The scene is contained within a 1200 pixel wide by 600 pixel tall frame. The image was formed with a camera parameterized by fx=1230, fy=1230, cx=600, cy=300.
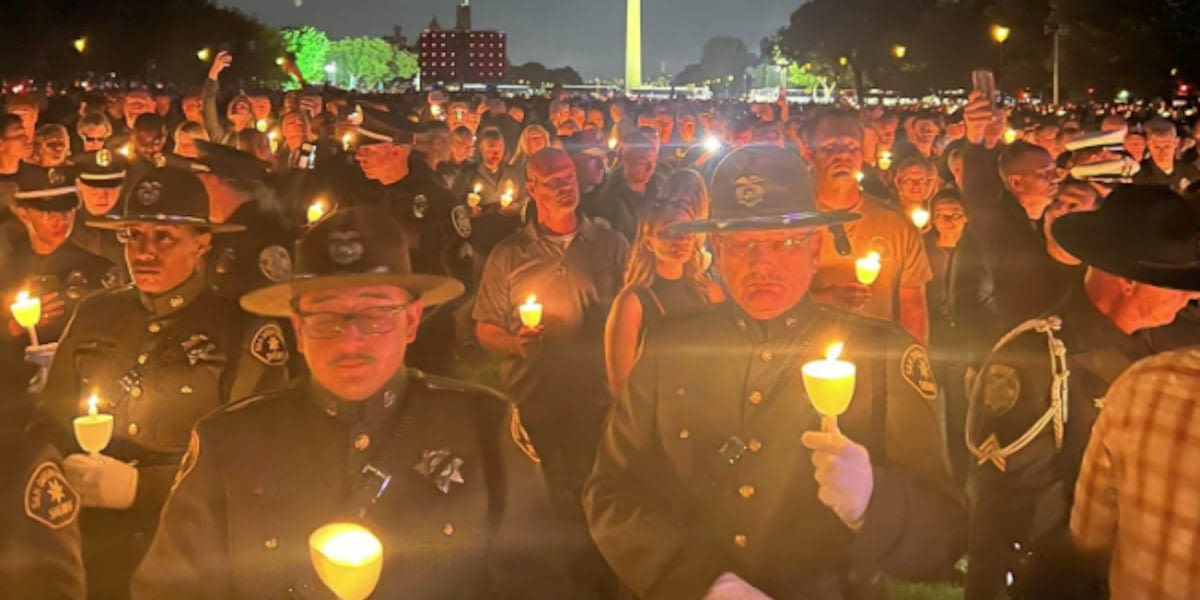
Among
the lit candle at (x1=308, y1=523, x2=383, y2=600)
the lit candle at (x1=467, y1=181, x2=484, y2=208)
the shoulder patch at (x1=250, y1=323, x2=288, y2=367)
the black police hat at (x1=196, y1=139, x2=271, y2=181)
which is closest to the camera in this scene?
the lit candle at (x1=308, y1=523, x2=383, y2=600)

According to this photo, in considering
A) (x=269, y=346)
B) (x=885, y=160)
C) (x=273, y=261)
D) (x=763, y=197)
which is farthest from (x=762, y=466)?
(x=885, y=160)

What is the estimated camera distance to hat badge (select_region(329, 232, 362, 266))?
3412 mm

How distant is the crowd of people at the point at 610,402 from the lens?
3.33 meters

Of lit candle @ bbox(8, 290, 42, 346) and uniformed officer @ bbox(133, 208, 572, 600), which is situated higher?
lit candle @ bbox(8, 290, 42, 346)

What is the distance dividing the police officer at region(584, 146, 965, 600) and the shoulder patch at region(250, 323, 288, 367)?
5.14 ft

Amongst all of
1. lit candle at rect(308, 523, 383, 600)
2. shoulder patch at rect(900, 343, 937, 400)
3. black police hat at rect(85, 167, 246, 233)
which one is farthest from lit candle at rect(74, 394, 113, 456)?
shoulder patch at rect(900, 343, 937, 400)

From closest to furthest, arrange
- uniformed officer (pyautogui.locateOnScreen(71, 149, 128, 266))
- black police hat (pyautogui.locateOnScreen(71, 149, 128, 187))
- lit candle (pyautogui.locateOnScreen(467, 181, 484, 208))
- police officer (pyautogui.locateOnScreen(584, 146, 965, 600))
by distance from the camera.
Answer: police officer (pyautogui.locateOnScreen(584, 146, 965, 600)) → uniformed officer (pyautogui.locateOnScreen(71, 149, 128, 266)) → black police hat (pyautogui.locateOnScreen(71, 149, 128, 187)) → lit candle (pyautogui.locateOnScreen(467, 181, 484, 208))

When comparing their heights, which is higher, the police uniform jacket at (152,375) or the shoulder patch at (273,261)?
the shoulder patch at (273,261)

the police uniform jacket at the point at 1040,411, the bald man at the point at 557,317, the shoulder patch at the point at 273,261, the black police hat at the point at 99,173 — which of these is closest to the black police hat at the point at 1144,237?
the police uniform jacket at the point at 1040,411

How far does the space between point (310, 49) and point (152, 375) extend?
357ft

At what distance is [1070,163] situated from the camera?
11.4 m

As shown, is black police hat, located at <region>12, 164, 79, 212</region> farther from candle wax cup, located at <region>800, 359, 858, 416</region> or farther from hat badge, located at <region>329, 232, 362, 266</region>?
candle wax cup, located at <region>800, 359, 858, 416</region>

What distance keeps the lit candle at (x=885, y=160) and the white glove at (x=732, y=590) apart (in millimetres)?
13629

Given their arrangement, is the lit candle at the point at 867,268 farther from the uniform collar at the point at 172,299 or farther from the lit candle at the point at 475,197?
the lit candle at the point at 475,197
